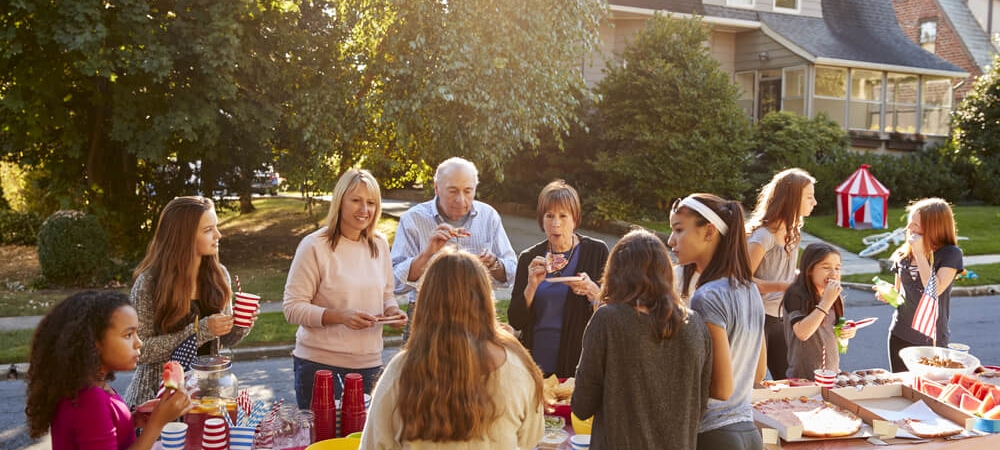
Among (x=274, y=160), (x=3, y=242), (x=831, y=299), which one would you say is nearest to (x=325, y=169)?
(x=274, y=160)

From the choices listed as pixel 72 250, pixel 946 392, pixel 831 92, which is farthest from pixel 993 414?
pixel 831 92

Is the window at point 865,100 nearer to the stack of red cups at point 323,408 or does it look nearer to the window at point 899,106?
the window at point 899,106

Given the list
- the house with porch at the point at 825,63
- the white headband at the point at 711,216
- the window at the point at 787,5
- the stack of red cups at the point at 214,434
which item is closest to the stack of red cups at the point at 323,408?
the stack of red cups at the point at 214,434

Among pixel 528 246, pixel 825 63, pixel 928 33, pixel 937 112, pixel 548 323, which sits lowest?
pixel 528 246

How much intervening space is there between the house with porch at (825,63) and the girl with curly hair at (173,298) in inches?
823

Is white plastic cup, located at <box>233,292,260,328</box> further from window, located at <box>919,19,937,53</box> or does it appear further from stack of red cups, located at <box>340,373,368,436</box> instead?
window, located at <box>919,19,937,53</box>

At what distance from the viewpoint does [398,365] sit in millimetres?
2574

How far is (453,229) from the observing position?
4555 millimetres

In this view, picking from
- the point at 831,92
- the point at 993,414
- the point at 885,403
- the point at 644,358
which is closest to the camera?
the point at 644,358

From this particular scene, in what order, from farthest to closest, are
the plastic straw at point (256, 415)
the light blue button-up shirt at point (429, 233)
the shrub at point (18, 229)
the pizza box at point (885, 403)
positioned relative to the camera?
the shrub at point (18, 229), the light blue button-up shirt at point (429, 233), the pizza box at point (885, 403), the plastic straw at point (256, 415)

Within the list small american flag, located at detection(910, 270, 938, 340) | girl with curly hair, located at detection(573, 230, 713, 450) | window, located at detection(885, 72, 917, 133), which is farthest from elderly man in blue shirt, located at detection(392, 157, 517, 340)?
window, located at detection(885, 72, 917, 133)

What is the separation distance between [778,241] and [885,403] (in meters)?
1.44

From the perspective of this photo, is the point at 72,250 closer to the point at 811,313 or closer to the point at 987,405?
the point at 811,313

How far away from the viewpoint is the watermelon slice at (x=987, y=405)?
3.87 meters
